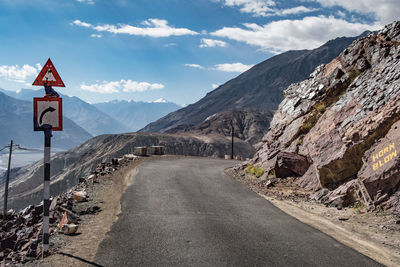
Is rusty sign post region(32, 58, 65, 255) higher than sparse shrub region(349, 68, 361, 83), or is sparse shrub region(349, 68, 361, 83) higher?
sparse shrub region(349, 68, 361, 83)

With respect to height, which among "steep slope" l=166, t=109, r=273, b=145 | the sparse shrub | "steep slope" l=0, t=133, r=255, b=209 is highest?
"steep slope" l=166, t=109, r=273, b=145

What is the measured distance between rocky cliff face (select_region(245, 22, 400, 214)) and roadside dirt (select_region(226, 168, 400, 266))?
624mm

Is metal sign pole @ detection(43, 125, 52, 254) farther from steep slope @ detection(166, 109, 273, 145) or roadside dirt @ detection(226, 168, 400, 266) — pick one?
steep slope @ detection(166, 109, 273, 145)

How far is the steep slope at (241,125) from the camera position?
138 metres

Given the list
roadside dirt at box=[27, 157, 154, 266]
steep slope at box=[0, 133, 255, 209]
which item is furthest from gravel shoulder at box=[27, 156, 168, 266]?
steep slope at box=[0, 133, 255, 209]

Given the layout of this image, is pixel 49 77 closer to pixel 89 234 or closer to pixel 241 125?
pixel 89 234

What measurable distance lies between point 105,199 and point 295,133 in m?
10.7

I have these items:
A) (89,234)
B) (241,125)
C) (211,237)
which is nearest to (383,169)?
(211,237)

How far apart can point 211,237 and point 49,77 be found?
15.6ft

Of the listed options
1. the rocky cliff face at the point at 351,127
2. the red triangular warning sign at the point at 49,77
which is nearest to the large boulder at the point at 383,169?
the rocky cliff face at the point at 351,127

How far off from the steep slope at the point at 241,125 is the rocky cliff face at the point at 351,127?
368ft

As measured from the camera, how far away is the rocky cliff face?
10781 mm

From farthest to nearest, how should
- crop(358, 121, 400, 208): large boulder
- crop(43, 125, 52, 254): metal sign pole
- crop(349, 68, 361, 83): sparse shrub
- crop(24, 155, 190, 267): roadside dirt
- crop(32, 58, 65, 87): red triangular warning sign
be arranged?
crop(349, 68, 361, 83): sparse shrub
crop(358, 121, 400, 208): large boulder
crop(32, 58, 65, 87): red triangular warning sign
crop(43, 125, 52, 254): metal sign pole
crop(24, 155, 190, 267): roadside dirt

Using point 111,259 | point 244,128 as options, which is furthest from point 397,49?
point 244,128
